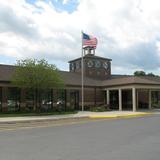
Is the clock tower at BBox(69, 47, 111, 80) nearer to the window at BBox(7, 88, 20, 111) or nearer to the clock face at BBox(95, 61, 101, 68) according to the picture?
the clock face at BBox(95, 61, 101, 68)

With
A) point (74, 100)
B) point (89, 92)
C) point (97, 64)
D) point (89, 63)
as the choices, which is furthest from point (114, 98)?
point (97, 64)

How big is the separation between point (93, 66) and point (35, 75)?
979 inches

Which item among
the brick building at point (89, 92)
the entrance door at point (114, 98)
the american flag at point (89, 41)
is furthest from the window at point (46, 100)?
the entrance door at point (114, 98)

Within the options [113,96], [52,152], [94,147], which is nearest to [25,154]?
[52,152]

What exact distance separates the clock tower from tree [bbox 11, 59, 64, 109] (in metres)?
21.7

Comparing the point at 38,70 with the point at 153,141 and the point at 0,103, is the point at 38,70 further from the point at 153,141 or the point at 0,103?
the point at 153,141

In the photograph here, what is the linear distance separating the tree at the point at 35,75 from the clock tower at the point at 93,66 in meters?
21.7

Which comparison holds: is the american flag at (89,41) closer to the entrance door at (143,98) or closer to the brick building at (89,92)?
the brick building at (89,92)

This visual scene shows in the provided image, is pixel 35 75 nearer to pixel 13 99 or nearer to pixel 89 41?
pixel 13 99

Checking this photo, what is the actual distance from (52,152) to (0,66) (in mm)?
35706

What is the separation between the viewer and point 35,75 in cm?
3681

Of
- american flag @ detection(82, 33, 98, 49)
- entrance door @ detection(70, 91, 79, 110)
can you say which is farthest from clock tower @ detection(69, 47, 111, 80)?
american flag @ detection(82, 33, 98, 49)

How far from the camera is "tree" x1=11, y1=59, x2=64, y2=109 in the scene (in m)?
36.9

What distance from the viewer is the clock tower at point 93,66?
59.9 metres
